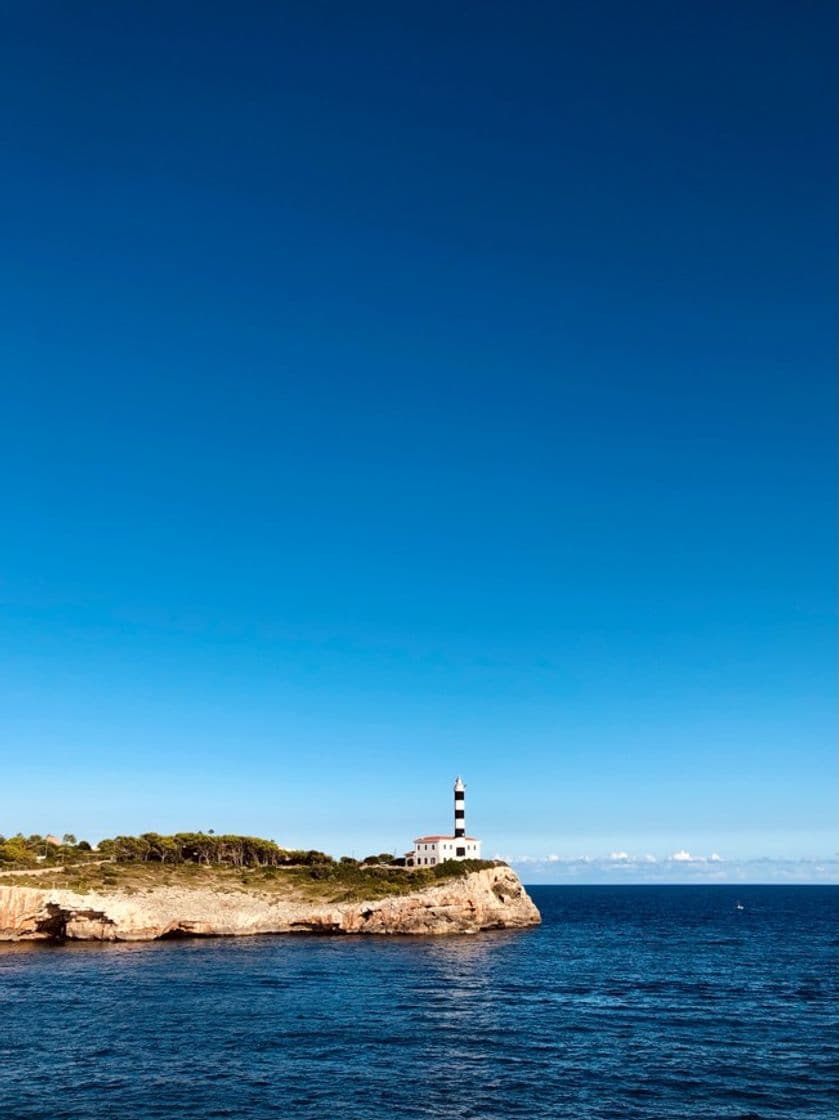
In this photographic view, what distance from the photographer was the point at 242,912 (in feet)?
354

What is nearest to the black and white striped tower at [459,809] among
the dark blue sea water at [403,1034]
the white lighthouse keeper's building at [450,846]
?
the white lighthouse keeper's building at [450,846]

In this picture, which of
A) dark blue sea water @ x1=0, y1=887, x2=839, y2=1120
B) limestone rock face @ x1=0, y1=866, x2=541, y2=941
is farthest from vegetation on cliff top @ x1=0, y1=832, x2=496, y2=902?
dark blue sea water @ x1=0, y1=887, x2=839, y2=1120

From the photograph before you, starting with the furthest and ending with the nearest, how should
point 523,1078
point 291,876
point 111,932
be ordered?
point 291,876 → point 111,932 → point 523,1078

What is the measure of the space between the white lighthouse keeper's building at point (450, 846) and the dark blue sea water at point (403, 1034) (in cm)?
4702

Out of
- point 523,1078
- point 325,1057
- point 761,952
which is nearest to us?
point 523,1078

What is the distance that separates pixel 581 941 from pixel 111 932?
6132 cm

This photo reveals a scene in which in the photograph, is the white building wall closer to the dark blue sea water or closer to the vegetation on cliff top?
the vegetation on cliff top

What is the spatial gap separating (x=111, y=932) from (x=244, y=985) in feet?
114

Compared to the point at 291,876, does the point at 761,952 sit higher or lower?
lower

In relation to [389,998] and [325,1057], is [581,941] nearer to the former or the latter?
[389,998]

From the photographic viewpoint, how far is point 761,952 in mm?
108625

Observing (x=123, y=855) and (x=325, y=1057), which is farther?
(x=123, y=855)

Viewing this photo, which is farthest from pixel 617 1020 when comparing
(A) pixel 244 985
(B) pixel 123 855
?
(B) pixel 123 855

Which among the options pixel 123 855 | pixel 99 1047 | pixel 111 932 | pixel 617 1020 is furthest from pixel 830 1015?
pixel 123 855
